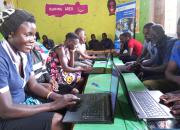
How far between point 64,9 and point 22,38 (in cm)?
765

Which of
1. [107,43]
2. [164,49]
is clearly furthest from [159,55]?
[107,43]

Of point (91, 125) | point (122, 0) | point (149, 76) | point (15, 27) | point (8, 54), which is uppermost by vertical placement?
point (122, 0)

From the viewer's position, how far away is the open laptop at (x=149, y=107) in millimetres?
1392

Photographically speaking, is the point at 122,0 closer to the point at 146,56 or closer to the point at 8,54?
the point at 146,56

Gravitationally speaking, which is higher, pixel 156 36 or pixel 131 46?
pixel 156 36

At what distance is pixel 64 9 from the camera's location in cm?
912

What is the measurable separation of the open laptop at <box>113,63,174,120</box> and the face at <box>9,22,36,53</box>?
646mm

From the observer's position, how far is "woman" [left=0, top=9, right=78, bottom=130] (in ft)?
4.70

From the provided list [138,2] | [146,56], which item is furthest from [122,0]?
[146,56]

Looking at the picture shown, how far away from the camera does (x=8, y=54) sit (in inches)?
61.7

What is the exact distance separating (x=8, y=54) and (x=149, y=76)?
2.16 m

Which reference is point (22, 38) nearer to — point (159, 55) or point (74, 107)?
point (74, 107)

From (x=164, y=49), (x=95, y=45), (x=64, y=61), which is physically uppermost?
(x=164, y=49)

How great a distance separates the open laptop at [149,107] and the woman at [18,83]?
366 mm
